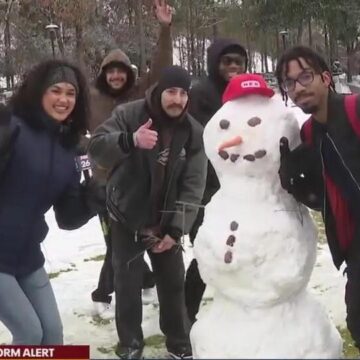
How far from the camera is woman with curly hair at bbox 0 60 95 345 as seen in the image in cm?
271

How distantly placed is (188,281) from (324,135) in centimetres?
151

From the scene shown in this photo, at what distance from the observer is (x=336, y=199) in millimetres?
2574

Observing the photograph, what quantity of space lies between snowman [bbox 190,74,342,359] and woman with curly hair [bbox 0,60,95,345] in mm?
690

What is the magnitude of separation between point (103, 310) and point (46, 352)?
5.11 ft

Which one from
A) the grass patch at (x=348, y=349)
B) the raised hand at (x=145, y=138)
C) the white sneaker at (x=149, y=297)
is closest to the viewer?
the raised hand at (x=145, y=138)

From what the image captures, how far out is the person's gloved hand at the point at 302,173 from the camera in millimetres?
2471

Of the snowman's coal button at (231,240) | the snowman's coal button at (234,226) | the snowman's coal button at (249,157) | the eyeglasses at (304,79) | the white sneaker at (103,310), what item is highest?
the eyeglasses at (304,79)

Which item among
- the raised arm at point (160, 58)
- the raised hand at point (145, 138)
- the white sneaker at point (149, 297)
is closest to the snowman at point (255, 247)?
the raised hand at point (145, 138)

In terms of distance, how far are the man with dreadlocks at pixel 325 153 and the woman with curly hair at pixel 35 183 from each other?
97cm

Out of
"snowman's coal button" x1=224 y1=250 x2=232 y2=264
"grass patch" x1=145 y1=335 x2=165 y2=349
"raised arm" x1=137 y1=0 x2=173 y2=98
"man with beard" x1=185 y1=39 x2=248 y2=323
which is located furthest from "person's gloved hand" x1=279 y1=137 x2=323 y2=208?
"raised arm" x1=137 y1=0 x2=173 y2=98

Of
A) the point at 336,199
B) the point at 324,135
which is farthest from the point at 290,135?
the point at 336,199

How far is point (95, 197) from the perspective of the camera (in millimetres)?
2943

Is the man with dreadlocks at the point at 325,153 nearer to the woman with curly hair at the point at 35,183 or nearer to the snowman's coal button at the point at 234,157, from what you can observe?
the snowman's coal button at the point at 234,157

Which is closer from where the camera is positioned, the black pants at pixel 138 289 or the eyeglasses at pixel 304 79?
the eyeglasses at pixel 304 79
